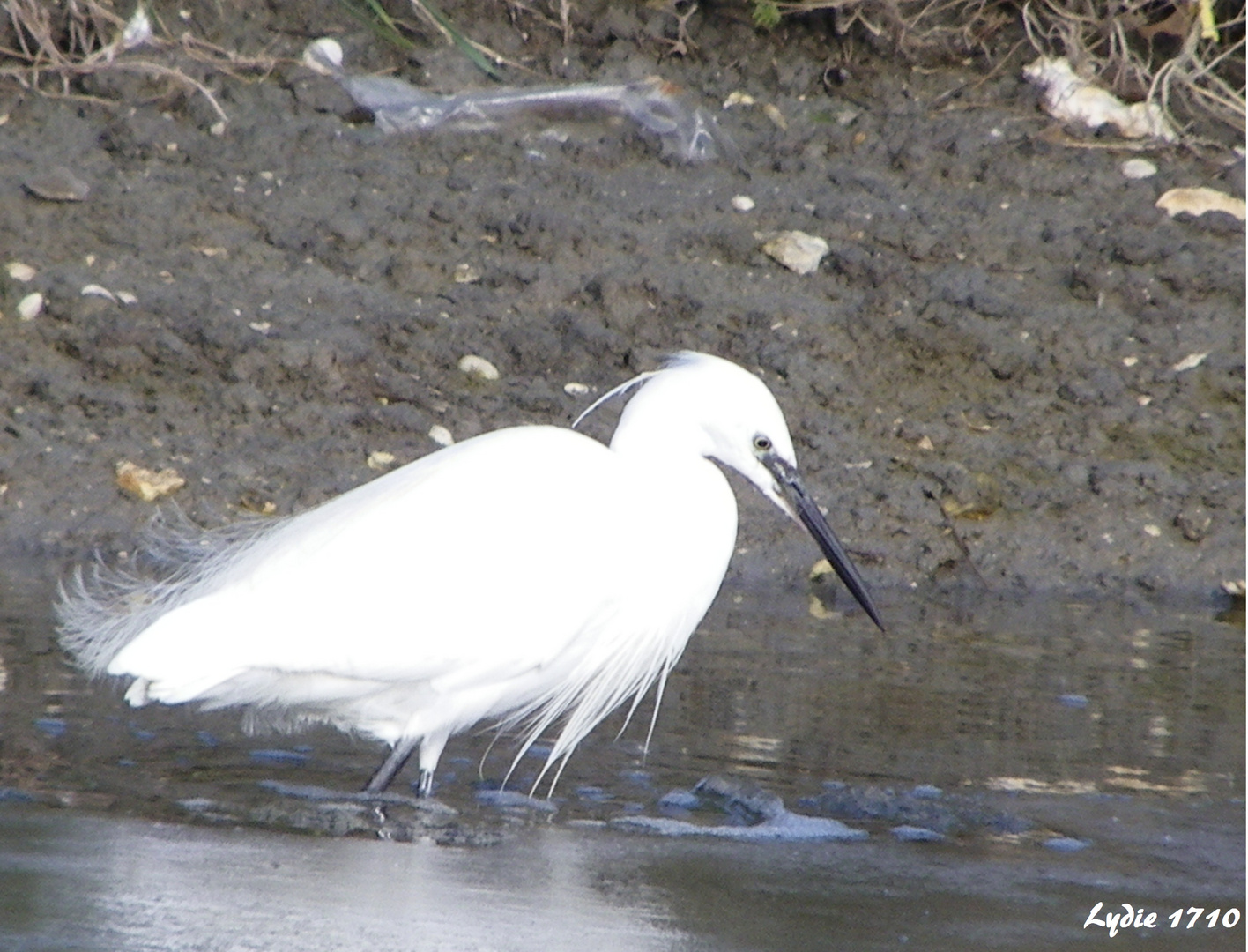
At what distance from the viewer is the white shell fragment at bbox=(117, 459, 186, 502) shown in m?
5.65

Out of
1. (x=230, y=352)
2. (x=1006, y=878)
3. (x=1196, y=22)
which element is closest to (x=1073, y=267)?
(x=1196, y=22)

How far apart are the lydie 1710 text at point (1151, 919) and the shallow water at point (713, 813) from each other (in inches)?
1.0

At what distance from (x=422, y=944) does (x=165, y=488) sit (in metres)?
3.24

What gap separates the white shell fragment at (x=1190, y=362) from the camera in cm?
695

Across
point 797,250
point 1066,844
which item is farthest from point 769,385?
point 1066,844

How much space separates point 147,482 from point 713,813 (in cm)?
273

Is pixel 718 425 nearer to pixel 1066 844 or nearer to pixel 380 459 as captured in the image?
pixel 1066 844

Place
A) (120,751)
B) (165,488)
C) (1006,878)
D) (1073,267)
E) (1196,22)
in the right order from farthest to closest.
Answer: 1. (1196,22)
2. (1073,267)
3. (165,488)
4. (120,751)
5. (1006,878)

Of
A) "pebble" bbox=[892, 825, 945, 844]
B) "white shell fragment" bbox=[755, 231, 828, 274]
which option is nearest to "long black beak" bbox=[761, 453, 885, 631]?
"pebble" bbox=[892, 825, 945, 844]

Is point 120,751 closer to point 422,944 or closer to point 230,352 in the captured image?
point 422,944

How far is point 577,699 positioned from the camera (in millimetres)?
4320

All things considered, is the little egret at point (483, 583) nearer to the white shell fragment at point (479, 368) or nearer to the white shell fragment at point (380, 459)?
the white shell fragment at point (380, 459)

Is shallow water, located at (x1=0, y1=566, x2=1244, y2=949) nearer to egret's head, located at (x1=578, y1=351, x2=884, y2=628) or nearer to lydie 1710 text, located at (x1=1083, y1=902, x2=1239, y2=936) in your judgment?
lydie 1710 text, located at (x1=1083, y1=902, x2=1239, y2=936)

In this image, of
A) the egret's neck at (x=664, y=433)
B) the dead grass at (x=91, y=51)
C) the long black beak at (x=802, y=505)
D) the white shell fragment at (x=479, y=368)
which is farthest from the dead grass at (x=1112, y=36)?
the egret's neck at (x=664, y=433)
